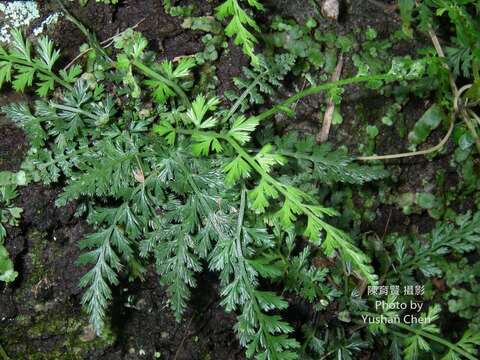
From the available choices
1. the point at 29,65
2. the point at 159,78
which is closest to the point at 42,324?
the point at 29,65

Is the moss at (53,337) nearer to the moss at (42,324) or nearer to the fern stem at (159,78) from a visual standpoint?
the moss at (42,324)

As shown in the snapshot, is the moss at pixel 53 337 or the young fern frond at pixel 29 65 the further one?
the moss at pixel 53 337

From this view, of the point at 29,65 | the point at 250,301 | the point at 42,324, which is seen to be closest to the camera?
the point at 250,301

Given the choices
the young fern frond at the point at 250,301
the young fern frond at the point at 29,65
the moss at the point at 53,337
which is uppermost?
the young fern frond at the point at 29,65

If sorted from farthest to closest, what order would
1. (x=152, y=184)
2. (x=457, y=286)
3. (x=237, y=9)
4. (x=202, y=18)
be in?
(x=457, y=286) → (x=202, y=18) → (x=152, y=184) → (x=237, y=9)

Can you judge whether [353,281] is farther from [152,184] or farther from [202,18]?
[202,18]

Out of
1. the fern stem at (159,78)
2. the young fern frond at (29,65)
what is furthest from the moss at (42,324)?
the fern stem at (159,78)

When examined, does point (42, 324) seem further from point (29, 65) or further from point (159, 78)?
point (159, 78)

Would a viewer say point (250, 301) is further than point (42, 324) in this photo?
No

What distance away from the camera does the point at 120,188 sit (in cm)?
233

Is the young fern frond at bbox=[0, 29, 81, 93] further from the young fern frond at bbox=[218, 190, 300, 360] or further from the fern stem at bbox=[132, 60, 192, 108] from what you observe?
the young fern frond at bbox=[218, 190, 300, 360]

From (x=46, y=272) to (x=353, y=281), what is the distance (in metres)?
1.83

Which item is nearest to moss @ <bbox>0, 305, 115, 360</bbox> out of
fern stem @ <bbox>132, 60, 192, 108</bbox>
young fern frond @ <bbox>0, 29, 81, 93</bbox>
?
young fern frond @ <bbox>0, 29, 81, 93</bbox>

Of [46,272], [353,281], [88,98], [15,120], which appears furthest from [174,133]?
[353,281]
